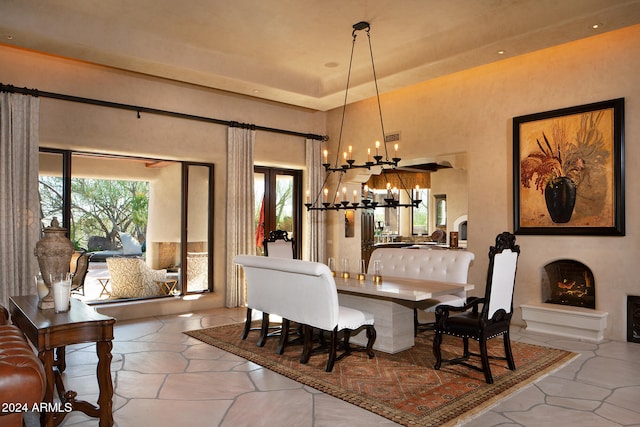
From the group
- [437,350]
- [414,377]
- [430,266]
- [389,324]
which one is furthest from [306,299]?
[430,266]

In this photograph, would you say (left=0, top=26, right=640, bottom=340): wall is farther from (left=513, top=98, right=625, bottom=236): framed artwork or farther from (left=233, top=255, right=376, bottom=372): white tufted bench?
(left=233, top=255, right=376, bottom=372): white tufted bench

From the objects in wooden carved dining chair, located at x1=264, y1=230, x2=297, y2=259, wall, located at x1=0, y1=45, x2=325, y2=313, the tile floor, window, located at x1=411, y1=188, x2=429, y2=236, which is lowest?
the tile floor

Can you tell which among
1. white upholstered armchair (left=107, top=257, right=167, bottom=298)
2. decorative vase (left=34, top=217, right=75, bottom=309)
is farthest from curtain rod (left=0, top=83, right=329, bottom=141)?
decorative vase (left=34, top=217, right=75, bottom=309)

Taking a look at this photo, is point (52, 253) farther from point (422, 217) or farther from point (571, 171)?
point (422, 217)

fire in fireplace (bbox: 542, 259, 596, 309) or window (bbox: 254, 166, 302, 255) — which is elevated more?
window (bbox: 254, 166, 302, 255)

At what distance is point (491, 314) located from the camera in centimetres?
383

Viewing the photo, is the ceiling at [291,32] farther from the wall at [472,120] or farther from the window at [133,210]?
the window at [133,210]

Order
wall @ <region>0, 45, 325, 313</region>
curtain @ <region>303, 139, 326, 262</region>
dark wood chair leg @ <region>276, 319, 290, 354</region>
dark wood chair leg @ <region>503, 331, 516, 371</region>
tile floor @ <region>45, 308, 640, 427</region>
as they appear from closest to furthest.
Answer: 1. tile floor @ <region>45, 308, 640, 427</region>
2. dark wood chair leg @ <region>503, 331, 516, 371</region>
3. dark wood chair leg @ <region>276, 319, 290, 354</region>
4. wall @ <region>0, 45, 325, 313</region>
5. curtain @ <region>303, 139, 326, 262</region>

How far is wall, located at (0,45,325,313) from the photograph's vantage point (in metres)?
5.72

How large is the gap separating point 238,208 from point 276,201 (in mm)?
1107

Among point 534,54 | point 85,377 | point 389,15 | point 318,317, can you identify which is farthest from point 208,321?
point 534,54

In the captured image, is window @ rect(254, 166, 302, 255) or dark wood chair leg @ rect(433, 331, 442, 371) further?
window @ rect(254, 166, 302, 255)

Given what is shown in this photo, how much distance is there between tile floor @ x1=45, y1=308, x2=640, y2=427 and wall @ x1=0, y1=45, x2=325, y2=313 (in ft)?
8.86

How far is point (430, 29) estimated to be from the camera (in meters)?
5.39
